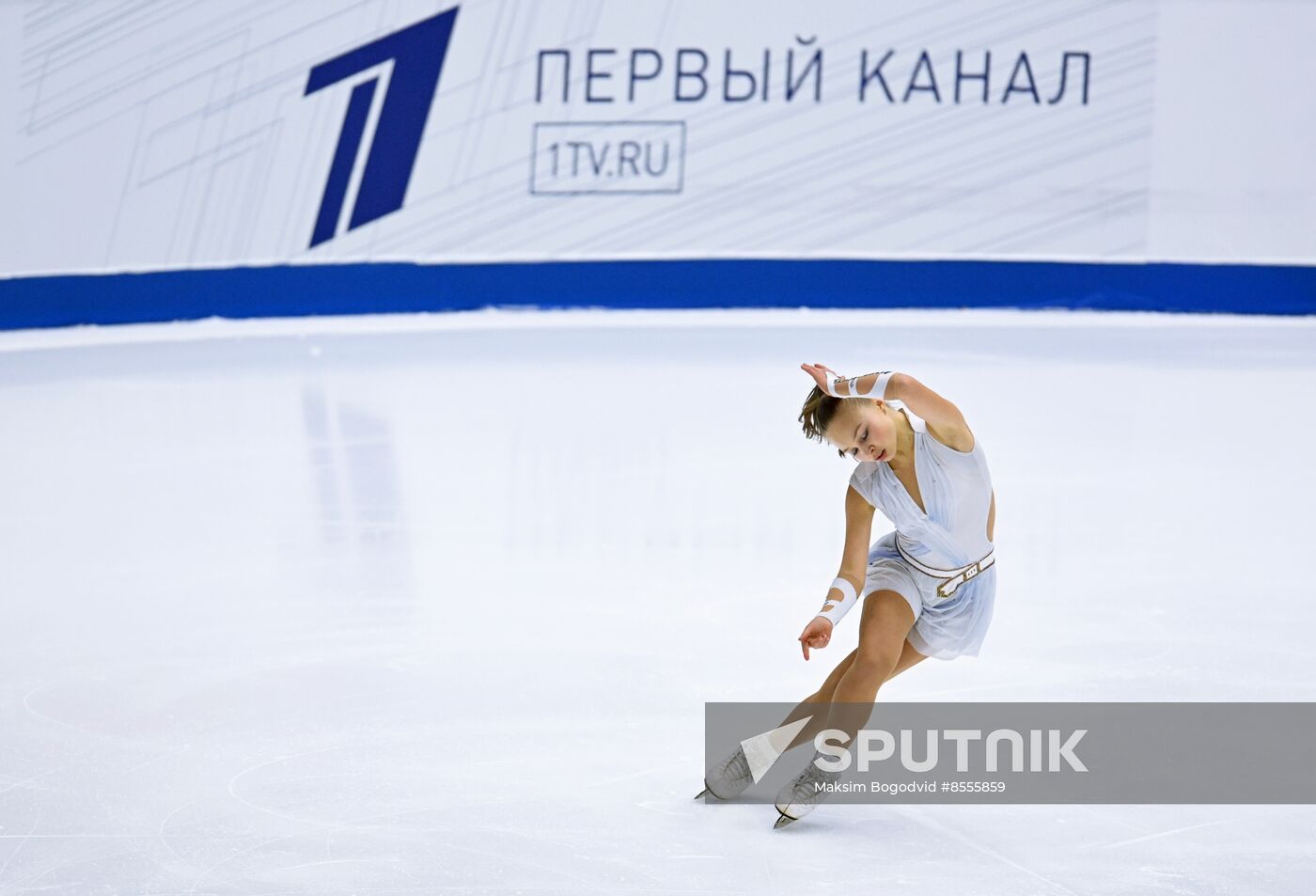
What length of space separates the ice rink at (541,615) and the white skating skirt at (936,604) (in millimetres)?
308

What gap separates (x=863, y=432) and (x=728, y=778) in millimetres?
696

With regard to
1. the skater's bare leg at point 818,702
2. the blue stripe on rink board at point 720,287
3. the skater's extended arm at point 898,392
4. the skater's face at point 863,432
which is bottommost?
the skater's bare leg at point 818,702

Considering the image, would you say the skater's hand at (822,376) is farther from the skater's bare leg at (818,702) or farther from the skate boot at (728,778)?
the skate boot at (728,778)

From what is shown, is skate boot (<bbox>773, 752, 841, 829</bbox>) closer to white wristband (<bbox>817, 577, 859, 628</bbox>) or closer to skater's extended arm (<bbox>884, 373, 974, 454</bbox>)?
white wristband (<bbox>817, 577, 859, 628</bbox>)

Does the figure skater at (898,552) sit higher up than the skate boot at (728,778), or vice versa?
the figure skater at (898,552)

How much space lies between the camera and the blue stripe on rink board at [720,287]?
10586 millimetres

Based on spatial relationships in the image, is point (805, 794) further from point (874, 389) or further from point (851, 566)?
point (874, 389)

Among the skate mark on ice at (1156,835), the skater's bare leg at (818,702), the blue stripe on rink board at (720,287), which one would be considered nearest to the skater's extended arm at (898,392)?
the skater's bare leg at (818,702)

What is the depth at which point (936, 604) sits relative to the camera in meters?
3.05

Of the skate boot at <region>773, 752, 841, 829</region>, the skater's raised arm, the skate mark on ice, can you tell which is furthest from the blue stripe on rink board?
the skate mark on ice

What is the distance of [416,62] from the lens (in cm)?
1084

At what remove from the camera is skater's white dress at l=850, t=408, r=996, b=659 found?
2979 millimetres

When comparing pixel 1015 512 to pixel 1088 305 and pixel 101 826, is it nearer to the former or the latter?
pixel 101 826

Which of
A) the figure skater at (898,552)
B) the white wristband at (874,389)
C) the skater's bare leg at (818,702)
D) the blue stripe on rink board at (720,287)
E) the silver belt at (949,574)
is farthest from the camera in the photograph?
the blue stripe on rink board at (720,287)
